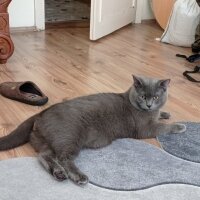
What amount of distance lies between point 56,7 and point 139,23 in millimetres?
1221

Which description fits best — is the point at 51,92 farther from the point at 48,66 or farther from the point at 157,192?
the point at 157,192

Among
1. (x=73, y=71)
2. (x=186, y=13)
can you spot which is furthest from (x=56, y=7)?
(x=73, y=71)

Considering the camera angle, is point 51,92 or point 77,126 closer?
point 77,126

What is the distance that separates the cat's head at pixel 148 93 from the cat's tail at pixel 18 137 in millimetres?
471

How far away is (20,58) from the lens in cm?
275

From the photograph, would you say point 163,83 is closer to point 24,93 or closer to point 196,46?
point 24,93

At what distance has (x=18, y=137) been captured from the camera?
156 centimetres

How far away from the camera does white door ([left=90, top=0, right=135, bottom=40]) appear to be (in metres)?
3.16

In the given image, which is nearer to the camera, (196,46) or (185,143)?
(185,143)

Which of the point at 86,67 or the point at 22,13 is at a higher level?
the point at 22,13

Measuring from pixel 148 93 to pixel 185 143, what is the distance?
30 centimetres

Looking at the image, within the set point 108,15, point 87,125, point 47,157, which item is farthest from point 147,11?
point 47,157

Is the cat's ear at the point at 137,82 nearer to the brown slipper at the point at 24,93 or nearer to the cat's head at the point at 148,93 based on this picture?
the cat's head at the point at 148,93

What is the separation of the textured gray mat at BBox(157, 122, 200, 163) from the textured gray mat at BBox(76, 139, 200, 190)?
4 cm
